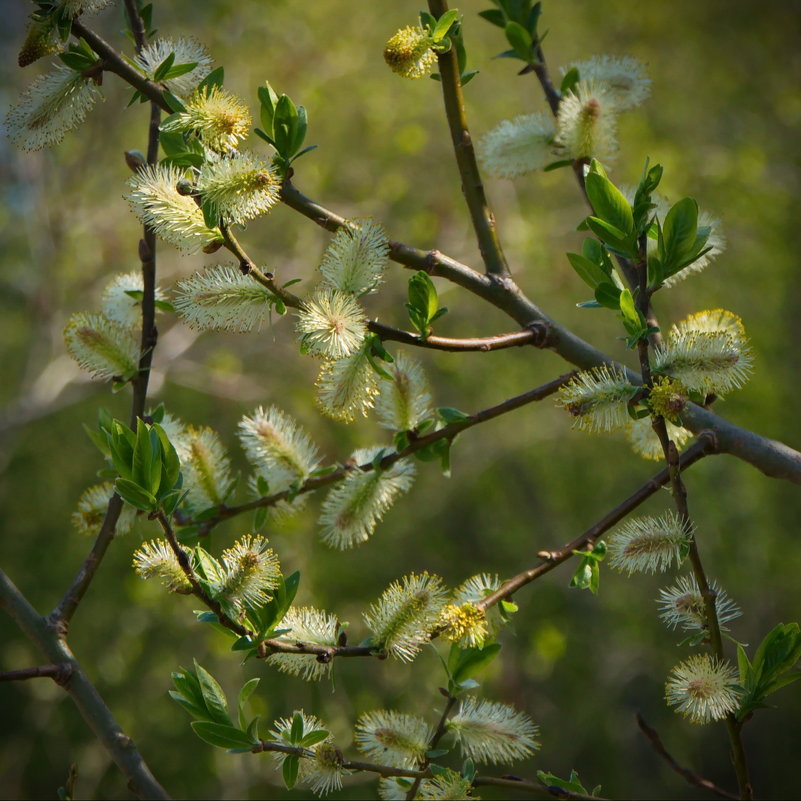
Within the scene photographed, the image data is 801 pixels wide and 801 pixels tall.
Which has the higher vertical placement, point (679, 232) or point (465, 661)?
point (679, 232)

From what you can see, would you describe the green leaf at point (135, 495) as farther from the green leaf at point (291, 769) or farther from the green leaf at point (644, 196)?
the green leaf at point (644, 196)

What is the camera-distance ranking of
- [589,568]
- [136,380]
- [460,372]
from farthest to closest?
[460,372], [136,380], [589,568]

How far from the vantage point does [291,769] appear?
1.93 feet

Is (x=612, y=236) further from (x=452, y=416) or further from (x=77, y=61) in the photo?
(x=77, y=61)

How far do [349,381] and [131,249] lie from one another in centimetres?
299

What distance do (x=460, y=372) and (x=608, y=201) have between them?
2940mm

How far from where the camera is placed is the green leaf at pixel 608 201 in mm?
585

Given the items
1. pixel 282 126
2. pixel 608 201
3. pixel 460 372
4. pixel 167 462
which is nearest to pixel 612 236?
pixel 608 201

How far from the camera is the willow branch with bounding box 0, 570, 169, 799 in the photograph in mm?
644

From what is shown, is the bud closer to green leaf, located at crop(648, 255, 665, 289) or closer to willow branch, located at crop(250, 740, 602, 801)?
green leaf, located at crop(648, 255, 665, 289)

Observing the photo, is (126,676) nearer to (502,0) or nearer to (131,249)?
(131,249)

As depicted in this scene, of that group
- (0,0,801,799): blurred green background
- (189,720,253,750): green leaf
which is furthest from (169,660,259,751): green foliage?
(0,0,801,799): blurred green background

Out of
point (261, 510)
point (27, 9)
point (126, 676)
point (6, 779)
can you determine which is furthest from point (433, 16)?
point (6, 779)

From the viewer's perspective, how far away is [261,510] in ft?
2.45
